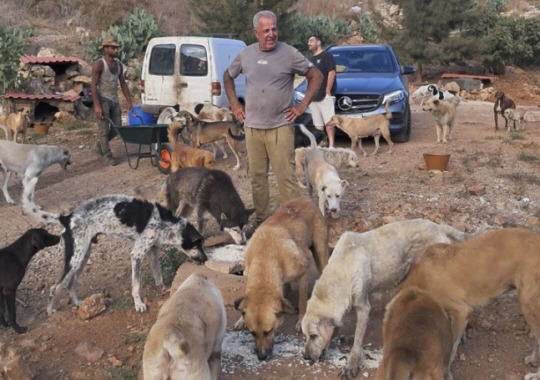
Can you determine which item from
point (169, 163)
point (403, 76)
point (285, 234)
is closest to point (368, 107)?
point (403, 76)

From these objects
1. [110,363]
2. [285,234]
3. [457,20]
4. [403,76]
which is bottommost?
[110,363]

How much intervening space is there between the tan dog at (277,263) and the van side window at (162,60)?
324 inches

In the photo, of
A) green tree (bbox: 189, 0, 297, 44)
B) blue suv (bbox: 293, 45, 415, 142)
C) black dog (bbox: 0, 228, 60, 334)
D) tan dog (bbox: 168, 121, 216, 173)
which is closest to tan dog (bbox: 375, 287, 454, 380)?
black dog (bbox: 0, 228, 60, 334)

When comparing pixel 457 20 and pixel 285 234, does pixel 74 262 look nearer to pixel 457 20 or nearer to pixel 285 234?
pixel 285 234

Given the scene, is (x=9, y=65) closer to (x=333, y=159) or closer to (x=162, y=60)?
(x=162, y=60)

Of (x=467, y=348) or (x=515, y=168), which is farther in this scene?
(x=515, y=168)

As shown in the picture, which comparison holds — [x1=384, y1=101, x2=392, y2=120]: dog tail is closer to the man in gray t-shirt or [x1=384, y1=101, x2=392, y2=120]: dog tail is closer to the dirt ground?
the dirt ground

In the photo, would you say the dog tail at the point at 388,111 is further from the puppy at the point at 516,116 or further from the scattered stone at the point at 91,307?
the scattered stone at the point at 91,307

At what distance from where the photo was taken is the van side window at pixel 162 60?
12.9 meters

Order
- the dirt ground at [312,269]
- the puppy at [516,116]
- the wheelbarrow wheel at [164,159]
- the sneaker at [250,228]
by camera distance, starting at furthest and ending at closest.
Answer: the puppy at [516,116], the wheelbarrow wheel at [164,159], the sneaker at [250,228], the dirt ground at [312,269]

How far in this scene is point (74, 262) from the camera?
5.42 m

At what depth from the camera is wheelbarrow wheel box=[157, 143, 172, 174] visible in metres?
10.4

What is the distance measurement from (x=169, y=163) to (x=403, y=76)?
593cm

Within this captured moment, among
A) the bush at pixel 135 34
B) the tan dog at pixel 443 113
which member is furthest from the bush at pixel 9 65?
the tan dog at pixel 443 113
